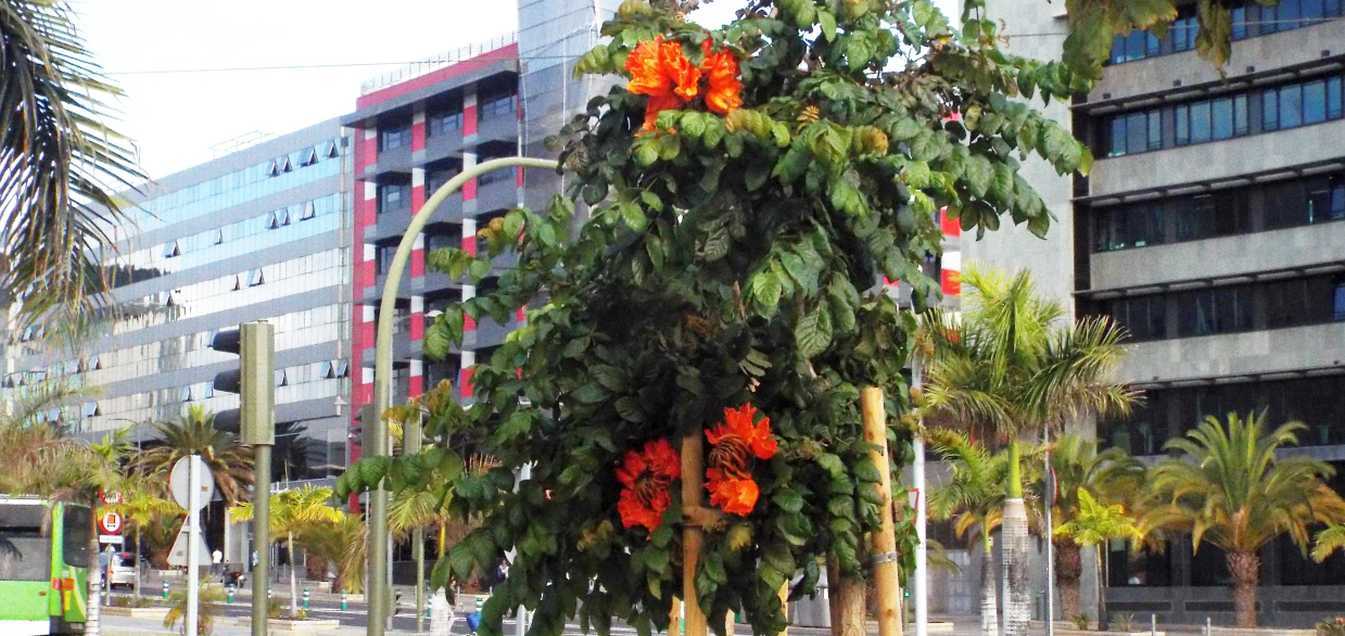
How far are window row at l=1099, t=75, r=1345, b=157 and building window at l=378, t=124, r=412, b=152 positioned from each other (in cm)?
4092

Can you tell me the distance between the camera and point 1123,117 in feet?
185

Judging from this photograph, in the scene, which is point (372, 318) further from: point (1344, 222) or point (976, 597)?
point (1344, 222)

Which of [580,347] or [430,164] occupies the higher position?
[430,164]

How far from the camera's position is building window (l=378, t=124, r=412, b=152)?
8962 cm

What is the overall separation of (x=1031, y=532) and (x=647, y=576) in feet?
130

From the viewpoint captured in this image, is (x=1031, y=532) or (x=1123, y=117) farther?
(x=1123, y=117)

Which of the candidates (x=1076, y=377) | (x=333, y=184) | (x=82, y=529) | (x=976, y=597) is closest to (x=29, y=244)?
(x=1076, y=377)

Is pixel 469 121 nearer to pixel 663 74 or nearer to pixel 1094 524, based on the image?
pixel 1094 524

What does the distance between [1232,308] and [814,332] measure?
1935 inches

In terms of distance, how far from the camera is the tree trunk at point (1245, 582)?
4584 cm

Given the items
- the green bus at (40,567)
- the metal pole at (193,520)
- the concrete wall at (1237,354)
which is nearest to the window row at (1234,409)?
the concrete wall at (1237,354)

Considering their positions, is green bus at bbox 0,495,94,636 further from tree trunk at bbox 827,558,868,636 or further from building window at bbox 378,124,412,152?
building window at bbox 378,124,412,152

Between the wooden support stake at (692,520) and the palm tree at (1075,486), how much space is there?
3761 cm

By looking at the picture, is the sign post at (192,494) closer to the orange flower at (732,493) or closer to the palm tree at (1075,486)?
the orange flower at (732,493)
